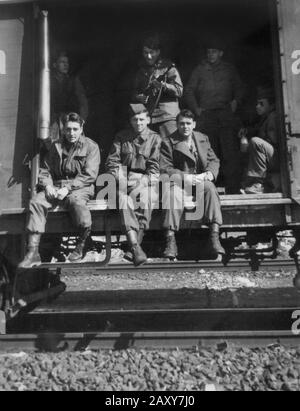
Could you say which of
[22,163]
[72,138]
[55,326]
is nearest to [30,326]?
[55,326]

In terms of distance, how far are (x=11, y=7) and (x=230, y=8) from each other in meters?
2.91

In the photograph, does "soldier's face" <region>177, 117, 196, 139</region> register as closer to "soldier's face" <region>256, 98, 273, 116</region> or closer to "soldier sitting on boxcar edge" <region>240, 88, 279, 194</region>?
"soldier sitting on boxcar edge" <region>240, 88, 279, 194</region>

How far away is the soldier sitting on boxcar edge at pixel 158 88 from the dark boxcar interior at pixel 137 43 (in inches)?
35.0

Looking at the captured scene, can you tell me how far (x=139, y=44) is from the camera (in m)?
6.70

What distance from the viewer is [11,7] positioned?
4469 millimetres

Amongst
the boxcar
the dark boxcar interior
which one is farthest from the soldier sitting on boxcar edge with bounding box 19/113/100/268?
the dark boxcar interior

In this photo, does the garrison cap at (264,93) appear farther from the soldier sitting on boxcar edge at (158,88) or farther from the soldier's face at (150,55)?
the soldier's face at (150,55)

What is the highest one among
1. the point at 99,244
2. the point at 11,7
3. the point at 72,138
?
the point at 11,7

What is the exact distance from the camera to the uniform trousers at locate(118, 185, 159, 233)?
4.11 metres

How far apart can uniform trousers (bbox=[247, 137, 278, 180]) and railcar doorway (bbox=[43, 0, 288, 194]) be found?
4.62 feet

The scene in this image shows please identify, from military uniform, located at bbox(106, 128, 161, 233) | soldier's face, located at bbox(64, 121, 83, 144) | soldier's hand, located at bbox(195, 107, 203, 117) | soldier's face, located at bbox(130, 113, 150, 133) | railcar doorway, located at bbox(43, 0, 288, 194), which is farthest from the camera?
railcar doorway, located at bbox(43, 0, 288, 194)

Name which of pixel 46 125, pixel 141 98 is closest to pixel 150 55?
pixel 141 98
